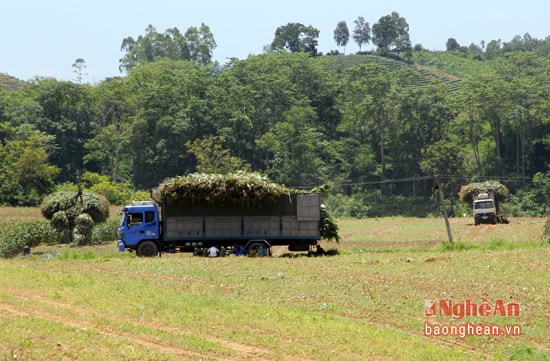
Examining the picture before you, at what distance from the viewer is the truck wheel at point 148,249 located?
41062 millimetres

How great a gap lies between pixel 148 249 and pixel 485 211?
120ft

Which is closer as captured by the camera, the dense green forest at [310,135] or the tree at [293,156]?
the dense green forest at [310,135]

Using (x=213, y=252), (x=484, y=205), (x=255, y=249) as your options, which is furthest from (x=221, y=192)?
(x=484, y=205)

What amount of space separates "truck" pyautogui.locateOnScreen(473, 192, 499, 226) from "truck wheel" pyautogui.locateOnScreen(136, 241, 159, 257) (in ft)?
119

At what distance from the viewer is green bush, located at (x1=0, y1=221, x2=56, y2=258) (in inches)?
2254

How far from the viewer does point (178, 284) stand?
97.5 feet

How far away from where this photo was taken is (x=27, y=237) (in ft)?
192

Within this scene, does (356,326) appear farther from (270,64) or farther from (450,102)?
(270,64)

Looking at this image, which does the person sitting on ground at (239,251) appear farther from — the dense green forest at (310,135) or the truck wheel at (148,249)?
the dense green forest at (310,135)

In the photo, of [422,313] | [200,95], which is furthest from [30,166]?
[422,313]

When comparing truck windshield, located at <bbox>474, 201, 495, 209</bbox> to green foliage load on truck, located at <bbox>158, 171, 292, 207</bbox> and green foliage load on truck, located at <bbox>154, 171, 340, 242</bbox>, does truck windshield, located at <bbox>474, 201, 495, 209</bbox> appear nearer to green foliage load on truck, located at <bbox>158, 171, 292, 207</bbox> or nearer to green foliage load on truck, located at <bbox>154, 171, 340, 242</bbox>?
green foliage load on truck, located at <bbox>154, 171, 340, 242</bbox>

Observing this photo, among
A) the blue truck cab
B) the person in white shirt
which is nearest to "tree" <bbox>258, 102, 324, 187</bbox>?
the blue truck cab

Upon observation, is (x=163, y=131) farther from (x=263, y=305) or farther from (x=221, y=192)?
(x=263, y=305)

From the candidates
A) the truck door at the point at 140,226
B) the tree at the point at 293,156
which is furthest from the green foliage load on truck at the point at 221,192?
the tree at the point at 293,156
